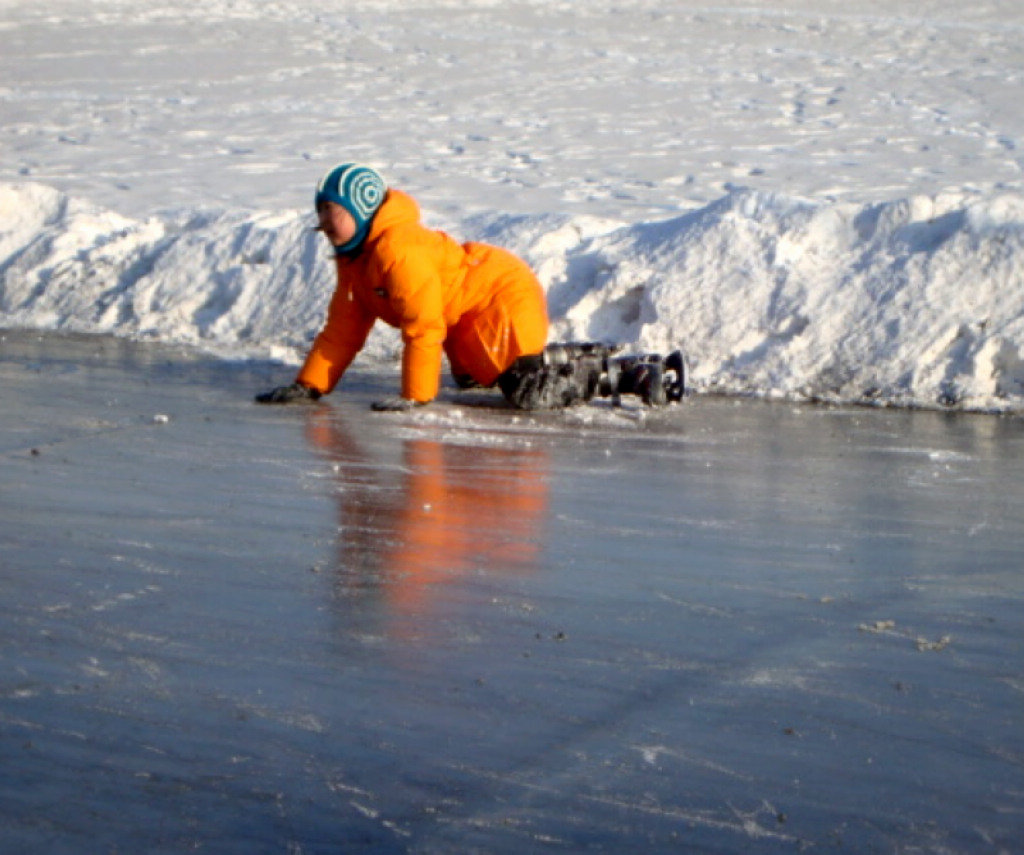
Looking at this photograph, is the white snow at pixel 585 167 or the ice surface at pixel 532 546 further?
the white snow at pixel 585 167

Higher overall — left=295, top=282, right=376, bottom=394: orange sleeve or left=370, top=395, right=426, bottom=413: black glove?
left=295, top=282, right=376, bottom=394: orange sleeve

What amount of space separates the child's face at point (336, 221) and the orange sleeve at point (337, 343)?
385mm

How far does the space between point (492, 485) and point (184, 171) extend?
38.5 ft

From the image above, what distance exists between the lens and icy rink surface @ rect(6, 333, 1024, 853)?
2943 millimetres

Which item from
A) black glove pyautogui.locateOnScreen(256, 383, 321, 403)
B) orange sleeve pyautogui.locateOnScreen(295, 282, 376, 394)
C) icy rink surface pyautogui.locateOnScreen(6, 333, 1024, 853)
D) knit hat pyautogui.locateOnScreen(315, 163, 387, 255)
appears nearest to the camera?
icy rink surface pyautogui.locateOnScreen(6, 333, 1024, 853)

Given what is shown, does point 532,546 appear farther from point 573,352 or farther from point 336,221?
point 573,352

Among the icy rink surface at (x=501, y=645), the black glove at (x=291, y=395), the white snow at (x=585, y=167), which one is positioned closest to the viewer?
the icy rink surface at (x=501, y=645)

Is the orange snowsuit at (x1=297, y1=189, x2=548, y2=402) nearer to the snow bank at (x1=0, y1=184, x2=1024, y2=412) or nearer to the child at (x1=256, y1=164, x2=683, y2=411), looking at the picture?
the child at (x1=256, y1=164, x2=683, y2=411)

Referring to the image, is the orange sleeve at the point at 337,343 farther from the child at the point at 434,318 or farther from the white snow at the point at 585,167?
the white snow at the point at 585,167

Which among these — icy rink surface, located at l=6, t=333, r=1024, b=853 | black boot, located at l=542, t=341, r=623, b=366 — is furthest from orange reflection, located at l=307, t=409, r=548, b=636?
black boot, located at l=542, t=341, r=623, b=366

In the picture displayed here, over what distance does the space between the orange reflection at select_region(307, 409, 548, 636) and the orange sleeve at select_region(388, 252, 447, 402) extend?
60 centimetres

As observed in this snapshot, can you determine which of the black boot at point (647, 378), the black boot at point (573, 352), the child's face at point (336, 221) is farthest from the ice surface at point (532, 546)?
the child's face at point (336, 221)

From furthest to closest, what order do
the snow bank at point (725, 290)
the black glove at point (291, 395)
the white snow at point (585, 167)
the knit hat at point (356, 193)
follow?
the white snow at point (585, 167), the snow bank at point (725, 290), the black glove at point (291, 395), the knit hat at point (356, 193)

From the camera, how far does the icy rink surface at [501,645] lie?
2.94m
